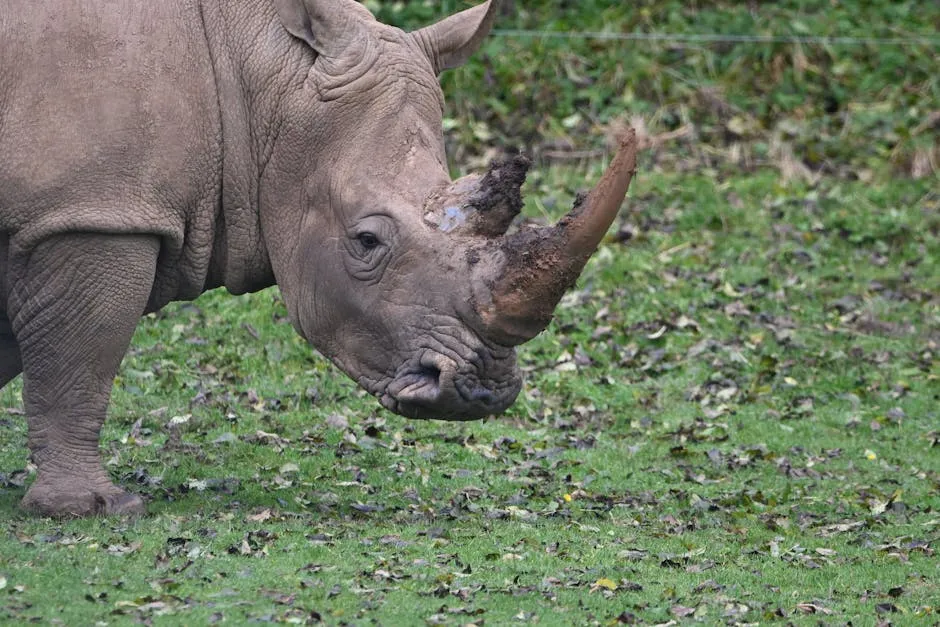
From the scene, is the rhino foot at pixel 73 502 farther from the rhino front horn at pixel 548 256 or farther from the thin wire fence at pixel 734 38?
the thin wire fence at pixel 734 38

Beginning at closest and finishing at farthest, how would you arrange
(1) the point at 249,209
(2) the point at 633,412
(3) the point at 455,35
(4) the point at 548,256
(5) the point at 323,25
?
(4) the point at 548,256
(5) the point at 323,25
(1) the point at 249,209
(3) the point at 455,35
(2) the point at 633,412

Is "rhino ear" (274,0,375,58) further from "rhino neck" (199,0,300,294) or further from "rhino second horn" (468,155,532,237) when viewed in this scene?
"rhino second horn" (468,155,532,237)

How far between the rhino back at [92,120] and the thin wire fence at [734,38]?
10.4 m

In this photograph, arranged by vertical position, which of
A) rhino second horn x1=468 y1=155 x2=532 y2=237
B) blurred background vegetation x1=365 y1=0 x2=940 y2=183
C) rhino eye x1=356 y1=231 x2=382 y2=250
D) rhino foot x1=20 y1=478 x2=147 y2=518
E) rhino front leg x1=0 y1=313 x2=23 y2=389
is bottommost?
rhino foot x1=20 y1=478 x2=147 y2=518

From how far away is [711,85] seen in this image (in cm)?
1817

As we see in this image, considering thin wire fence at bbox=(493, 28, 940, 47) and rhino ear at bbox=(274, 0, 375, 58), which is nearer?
rhino ear at bbox=(274, 0, 375, 58)

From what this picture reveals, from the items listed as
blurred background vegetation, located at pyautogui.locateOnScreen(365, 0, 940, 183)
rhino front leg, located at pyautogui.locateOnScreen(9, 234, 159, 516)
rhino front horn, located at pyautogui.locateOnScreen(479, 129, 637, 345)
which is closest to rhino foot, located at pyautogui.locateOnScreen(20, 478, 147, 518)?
rhino front leg, located at pyautogui.locateOnScreen(9, 234, 159, 516)

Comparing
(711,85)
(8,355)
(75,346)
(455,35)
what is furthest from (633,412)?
(711,85)

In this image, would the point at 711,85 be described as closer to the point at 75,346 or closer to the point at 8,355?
the point at 8,355

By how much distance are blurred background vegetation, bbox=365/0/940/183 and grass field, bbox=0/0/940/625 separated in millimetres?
39

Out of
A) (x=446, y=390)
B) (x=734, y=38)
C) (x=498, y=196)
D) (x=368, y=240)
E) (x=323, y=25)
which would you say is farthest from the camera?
(x=734, y=38)

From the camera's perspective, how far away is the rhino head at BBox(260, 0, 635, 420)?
308 inches

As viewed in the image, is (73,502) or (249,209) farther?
(249,209)

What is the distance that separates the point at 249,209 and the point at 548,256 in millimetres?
1860
